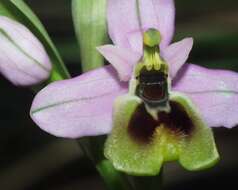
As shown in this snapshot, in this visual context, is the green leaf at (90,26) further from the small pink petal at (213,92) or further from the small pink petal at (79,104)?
the small pink petal at (213,92)

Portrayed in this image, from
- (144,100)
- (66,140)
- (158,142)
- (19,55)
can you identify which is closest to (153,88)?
(144,100)

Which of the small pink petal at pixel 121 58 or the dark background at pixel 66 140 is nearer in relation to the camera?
the small pink petal at pixel 121 58

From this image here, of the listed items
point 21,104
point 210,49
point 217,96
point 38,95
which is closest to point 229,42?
point 210,49

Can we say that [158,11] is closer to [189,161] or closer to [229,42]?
[189,161]

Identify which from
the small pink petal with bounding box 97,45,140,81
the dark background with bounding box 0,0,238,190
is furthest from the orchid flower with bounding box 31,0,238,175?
the dark background with bounding box 0,0,238,190

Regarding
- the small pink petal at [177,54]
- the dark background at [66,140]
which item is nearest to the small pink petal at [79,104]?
the small pink petal at [177,54]

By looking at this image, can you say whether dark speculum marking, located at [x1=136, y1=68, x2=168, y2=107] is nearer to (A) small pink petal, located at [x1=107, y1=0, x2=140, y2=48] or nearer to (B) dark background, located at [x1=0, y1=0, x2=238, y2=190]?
(A) small pink petal, located at [x1=107, y1=0, x2=140, y2=48]
